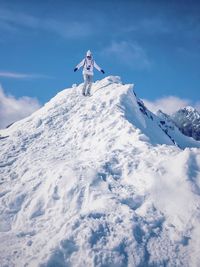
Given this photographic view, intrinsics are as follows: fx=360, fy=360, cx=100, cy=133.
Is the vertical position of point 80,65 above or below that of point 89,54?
below

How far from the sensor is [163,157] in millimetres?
13992

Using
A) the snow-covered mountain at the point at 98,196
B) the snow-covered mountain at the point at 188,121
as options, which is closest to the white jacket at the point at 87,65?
the snow-covered mountain at the point at 98,196

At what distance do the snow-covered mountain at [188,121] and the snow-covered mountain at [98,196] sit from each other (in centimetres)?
1926

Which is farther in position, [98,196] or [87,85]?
[87,85]

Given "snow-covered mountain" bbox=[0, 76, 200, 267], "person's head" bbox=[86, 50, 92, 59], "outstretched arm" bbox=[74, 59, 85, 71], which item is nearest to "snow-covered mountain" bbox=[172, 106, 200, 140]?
"person's head" bbox=[86, 50, 92, 59]

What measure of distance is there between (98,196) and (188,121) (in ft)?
105

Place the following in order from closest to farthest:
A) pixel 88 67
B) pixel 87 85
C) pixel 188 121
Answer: pixel 88 67 < pixel 87 85 < pixel 188 121

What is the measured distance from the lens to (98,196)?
12109 millimetres

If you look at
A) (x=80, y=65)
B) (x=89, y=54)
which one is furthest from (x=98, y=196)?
(x=89, y=54)

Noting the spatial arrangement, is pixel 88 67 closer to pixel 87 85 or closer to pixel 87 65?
pixel 87 65

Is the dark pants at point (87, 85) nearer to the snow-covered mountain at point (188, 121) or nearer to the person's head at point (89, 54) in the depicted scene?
the person's head at point (89, 54)

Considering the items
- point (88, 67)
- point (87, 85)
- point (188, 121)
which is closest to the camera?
point (88, 67)

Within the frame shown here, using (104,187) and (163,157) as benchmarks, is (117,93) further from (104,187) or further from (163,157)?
(104,187)

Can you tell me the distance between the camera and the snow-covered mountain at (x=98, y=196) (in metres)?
10.1
